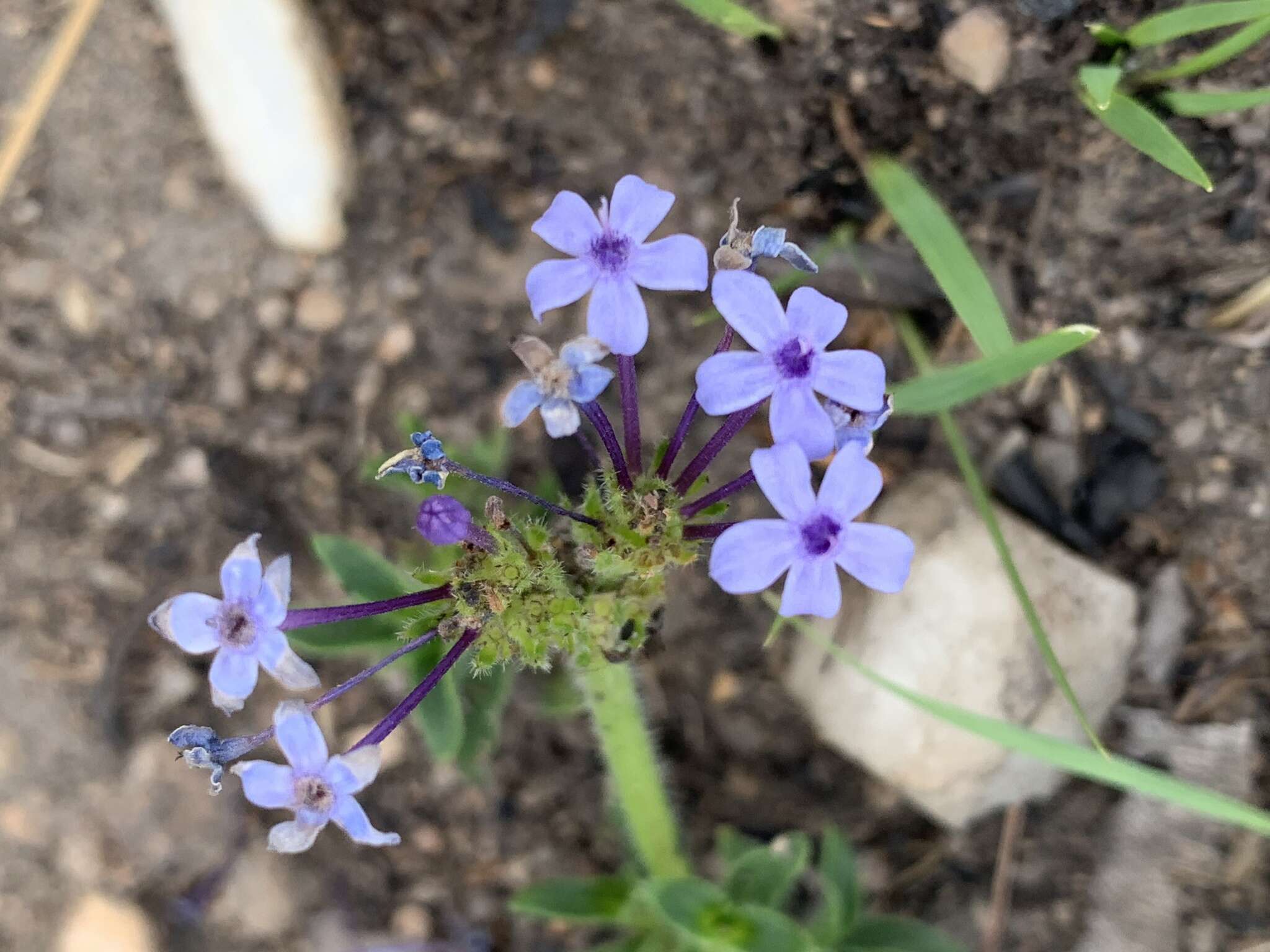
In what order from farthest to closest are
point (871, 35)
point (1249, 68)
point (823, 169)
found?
point (823, 169), point (871, 35), point (1249, 68)

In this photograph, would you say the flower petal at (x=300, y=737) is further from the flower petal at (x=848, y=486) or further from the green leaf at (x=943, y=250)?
the green leaf at (x=943, y=250)

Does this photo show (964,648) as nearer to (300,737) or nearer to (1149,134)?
(1149,134)

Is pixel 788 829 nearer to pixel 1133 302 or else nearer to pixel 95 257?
pixel 1133 302

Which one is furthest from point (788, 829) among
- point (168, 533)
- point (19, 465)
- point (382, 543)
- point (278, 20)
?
point (278, 20)

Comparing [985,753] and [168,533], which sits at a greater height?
[168,533]

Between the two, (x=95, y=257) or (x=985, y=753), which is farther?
(x=95, y=257)

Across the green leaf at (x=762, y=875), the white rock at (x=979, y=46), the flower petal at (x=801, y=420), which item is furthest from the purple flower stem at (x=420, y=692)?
the white rock at (x=979, y=46)

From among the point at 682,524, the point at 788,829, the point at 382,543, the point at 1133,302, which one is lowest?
the point at 788,829
